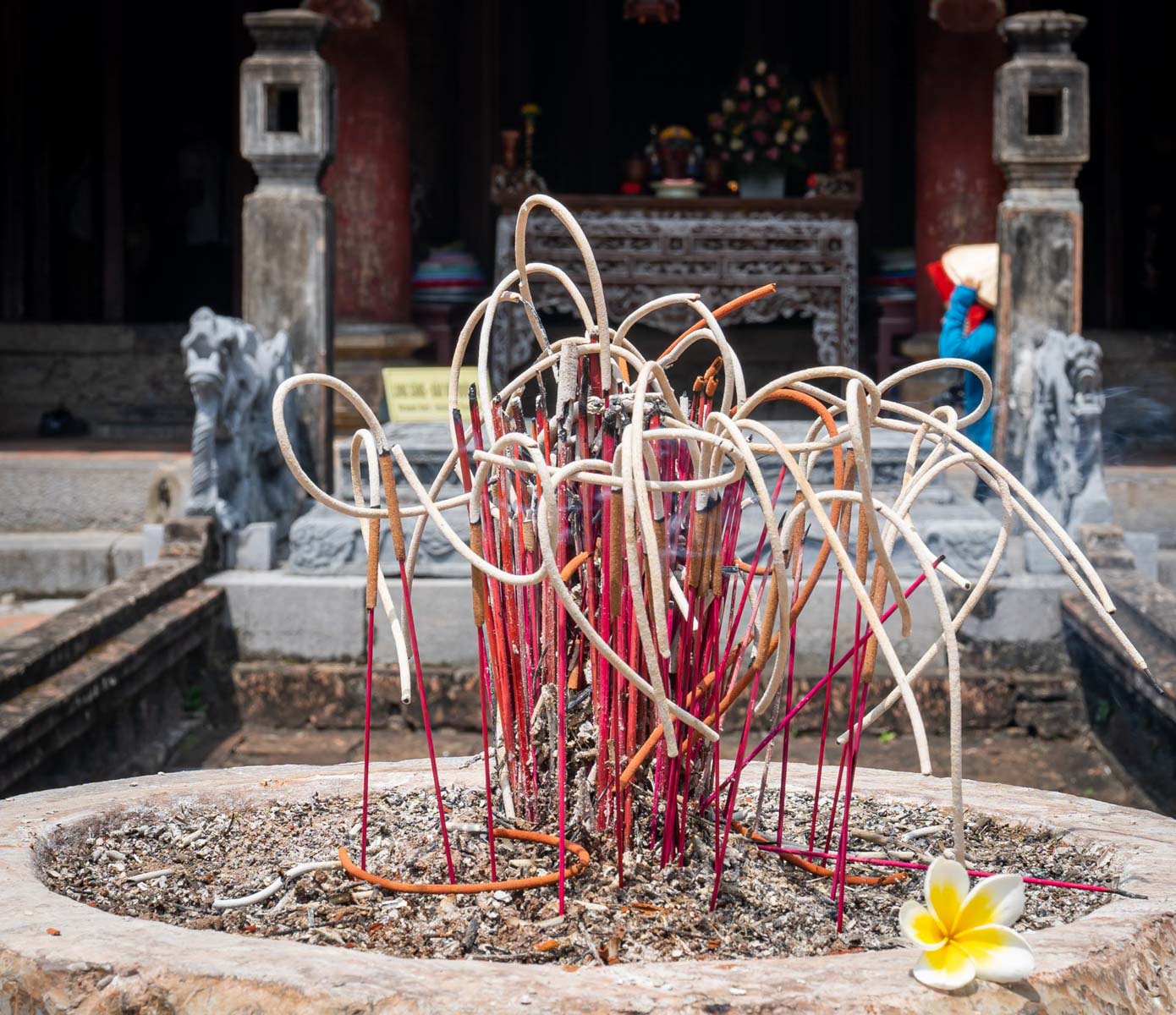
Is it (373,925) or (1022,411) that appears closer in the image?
(373,925)

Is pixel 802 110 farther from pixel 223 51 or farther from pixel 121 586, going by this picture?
pixel 121 586

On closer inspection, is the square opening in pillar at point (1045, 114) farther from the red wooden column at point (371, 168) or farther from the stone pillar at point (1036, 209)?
the red wooden column at point (371, 168)

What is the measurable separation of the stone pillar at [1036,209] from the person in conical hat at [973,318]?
0.30 meters

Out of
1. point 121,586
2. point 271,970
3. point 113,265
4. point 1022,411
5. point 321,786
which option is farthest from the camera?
point 113,265

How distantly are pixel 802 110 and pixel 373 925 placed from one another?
7.44 m

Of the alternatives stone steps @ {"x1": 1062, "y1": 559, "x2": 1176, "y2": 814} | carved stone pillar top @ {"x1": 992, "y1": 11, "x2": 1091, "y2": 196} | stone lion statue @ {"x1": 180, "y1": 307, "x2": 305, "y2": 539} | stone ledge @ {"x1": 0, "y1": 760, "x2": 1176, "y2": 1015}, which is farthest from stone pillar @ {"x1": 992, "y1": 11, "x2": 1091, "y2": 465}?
stone ledge @ {"x1": 0, "y1": 760, "x2": 1176, "y2": 1015}

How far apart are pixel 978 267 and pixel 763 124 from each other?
2427 mm

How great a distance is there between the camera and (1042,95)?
6.03 meters

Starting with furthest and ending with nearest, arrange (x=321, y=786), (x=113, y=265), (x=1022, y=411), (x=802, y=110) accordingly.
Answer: (x=113, y=265) → (x=802, y=110) → (x=1022, y=411) → (x=321, y=786)

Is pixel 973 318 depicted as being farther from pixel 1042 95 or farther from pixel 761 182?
A: pixel 761 182

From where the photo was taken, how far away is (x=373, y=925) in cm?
175

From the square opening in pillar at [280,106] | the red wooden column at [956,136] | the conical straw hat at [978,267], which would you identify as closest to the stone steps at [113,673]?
the square opening in pillar at [280,106]

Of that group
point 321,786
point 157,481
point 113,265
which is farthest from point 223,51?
point 321,786

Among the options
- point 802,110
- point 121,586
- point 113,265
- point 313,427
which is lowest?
point 121,586
